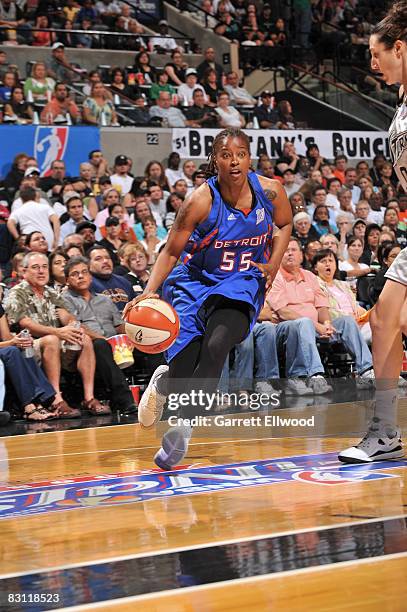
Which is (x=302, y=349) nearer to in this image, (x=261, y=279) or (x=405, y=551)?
(x=261, y=279)

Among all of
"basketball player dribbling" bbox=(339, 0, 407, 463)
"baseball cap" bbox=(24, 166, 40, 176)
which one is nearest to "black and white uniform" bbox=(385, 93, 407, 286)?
"basketball player dribbling" bbox=(339, 0, 407, 463)

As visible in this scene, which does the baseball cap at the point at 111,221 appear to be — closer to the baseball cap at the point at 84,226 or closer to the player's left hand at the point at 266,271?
the baseball cap at the point at 84,226

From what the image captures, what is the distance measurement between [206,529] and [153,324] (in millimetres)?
1464

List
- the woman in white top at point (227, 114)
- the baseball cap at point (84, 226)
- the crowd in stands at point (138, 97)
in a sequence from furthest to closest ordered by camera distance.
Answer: the woman in white top at point (227, 114), the crowd in stands at point (138, 97), the baseball cap at point (84, 226)

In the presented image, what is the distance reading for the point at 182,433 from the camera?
4.50m

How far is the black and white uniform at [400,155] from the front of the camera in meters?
4.32

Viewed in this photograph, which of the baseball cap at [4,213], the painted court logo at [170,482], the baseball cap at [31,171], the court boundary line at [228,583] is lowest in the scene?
the painted court logo at [170,482]

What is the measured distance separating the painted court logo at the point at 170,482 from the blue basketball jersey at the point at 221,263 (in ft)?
2.23

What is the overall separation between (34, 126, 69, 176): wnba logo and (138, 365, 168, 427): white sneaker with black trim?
690 centimetres

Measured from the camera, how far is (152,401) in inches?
193

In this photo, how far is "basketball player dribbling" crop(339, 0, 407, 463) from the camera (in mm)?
4340

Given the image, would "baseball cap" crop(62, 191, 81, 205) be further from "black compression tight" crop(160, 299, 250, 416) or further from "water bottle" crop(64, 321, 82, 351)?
"black compression tight" crop(160, 299, 250, 416)

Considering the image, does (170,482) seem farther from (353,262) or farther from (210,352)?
(353,262)

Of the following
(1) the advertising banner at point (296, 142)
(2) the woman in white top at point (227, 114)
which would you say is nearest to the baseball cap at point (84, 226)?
(1) the advertising banner at point (296, 142)
